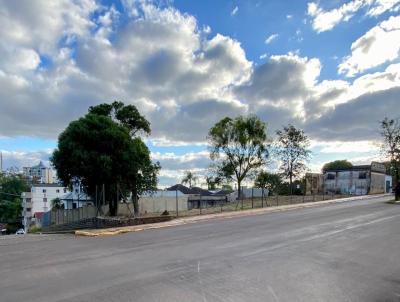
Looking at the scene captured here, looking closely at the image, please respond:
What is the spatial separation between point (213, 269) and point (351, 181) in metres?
62.4

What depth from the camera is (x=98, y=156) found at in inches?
1288

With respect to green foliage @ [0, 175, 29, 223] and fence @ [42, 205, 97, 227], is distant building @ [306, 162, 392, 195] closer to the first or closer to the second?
fence @ [42, 205, 97, 227]

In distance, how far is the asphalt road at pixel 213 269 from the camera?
8094mm

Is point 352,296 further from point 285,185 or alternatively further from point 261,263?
point 285,185

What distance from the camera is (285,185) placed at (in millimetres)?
64438

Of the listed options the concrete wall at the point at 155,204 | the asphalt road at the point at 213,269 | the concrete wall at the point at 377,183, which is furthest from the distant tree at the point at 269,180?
the asphalt road at the point at 213,269

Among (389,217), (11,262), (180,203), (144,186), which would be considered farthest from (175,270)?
(180,203)

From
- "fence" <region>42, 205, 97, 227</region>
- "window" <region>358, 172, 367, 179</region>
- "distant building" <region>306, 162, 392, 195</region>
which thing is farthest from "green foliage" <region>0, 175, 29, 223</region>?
"window" <region>358, 172, 367, 179</region>

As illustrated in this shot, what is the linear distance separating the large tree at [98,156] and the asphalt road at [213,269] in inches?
679

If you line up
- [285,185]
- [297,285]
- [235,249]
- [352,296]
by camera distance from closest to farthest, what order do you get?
[352,296]
[297,285]
[235,249]
[285,185]

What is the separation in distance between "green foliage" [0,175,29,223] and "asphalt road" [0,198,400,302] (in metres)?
108

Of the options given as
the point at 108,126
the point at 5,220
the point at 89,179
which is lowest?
the point at 5,220

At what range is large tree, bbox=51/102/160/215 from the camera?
108 ft

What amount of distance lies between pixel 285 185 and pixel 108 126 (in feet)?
119
